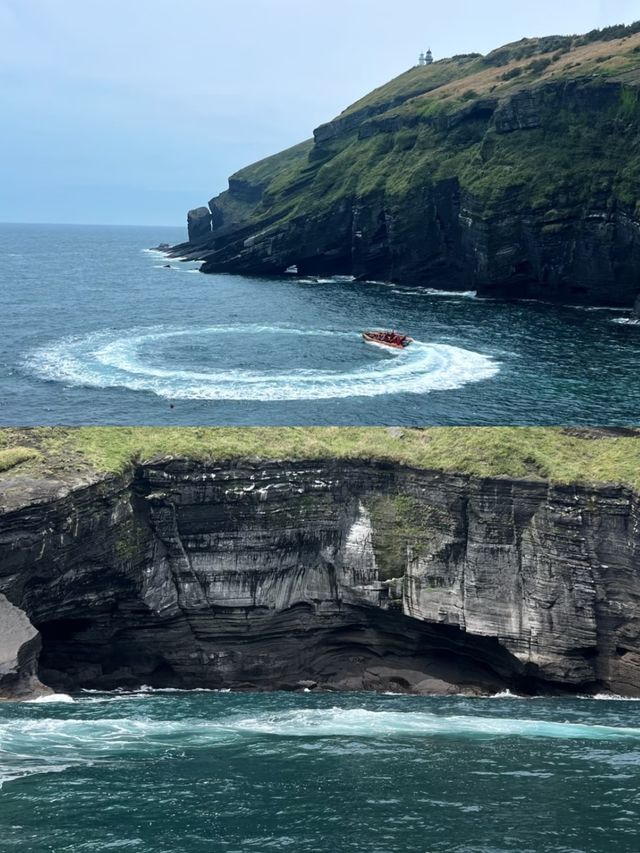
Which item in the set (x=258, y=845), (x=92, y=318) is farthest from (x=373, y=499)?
(x=92, y=318)

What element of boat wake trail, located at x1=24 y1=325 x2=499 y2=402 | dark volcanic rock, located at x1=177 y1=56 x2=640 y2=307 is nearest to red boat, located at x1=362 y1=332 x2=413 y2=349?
boat wake trail, located at x1=24 y1=325 x2=499 y2=402

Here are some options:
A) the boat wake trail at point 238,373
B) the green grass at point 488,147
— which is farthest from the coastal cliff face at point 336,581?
the green grass at point 488,147

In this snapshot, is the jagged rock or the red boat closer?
the jagged rock

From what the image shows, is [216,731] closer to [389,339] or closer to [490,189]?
[389,339]

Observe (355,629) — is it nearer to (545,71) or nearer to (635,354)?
(635,354)

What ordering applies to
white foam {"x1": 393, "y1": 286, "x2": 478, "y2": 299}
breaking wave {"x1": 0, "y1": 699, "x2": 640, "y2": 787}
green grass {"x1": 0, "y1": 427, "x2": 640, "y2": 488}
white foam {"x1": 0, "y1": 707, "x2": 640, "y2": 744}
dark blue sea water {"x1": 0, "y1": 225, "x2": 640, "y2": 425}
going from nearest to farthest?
breaking wave {"x1": 0, "y1": 699, "x2": 640, "y2": 787}
white foam {"x1": 0, "y1": 707, "x2": 640, "y2": 744}
green grass {"x1": 0, "y1": 427, "x2": 640, "y2": 488}
dark blue sea water {"x1": 0, "y1": 225, "x2": 640, "y2": 425}
white foam {"x1": 393, "y1": 286, "x2": 478, "y2": 299}

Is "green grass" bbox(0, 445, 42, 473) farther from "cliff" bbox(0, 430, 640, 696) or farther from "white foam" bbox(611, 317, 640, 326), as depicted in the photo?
"white foam" bbox(611, 317, 640, 326)
